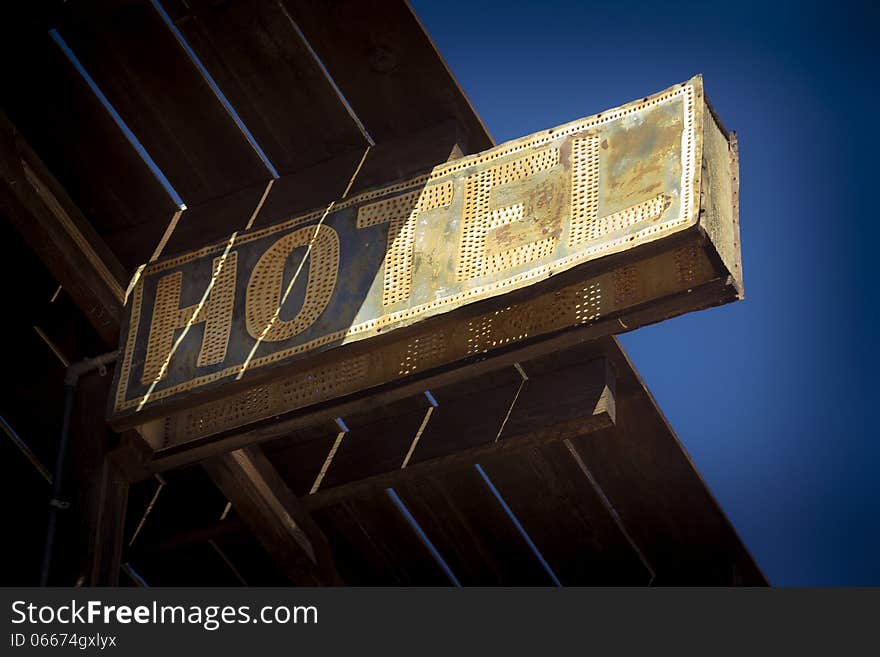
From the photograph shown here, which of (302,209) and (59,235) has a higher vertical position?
(59,235)

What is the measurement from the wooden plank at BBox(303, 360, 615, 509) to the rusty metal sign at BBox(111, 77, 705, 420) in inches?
44.3

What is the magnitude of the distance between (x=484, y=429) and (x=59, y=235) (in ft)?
6.71

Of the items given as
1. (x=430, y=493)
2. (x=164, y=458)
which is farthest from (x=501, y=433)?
(x=164, y=458)

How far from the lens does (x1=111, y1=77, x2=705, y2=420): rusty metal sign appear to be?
7.34 meters

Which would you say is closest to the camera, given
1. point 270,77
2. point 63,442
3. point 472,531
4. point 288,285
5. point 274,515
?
point 288,285

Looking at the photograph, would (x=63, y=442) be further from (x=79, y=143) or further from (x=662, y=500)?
(x=662, y=500)

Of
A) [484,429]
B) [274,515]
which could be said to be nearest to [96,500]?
[274,515]

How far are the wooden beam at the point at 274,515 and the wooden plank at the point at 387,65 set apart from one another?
1774 mm

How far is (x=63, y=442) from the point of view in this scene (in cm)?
877

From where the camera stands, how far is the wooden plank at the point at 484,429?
858 centimetres

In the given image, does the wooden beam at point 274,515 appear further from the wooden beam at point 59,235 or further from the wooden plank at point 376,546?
the wooden beam at point 59,235

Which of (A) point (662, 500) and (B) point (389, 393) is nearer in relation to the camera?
(B) point (389, 393)

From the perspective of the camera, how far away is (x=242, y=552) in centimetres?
1033

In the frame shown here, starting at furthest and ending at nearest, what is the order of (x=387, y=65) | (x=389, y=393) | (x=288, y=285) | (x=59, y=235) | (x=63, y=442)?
(x=63, y=442), (x=59, y=235), (x=387, y=65), (x=288, y=285), (x=389, y=393)
